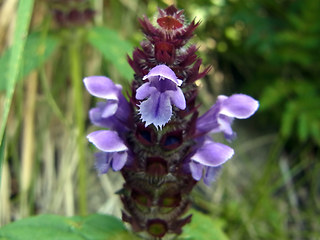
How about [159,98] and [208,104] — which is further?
[208,104]

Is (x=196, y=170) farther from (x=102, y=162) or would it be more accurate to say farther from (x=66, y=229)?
(x=66, y=229)

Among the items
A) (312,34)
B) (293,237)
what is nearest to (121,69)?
(312,34)

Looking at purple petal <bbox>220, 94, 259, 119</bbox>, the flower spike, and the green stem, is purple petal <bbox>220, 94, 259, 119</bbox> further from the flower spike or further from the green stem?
the green stem

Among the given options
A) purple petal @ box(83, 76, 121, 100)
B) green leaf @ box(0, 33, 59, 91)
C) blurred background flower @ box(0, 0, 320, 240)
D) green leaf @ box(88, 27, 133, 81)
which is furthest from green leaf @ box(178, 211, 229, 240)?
green leaf @ box(0, 33, 59, 91)

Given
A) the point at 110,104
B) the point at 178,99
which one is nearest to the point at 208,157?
the point at 178,99

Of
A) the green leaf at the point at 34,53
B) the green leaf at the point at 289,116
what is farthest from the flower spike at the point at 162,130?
the green leaf at the point at 289,116

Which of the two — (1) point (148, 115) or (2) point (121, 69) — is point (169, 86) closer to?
(1) point (148, 115)

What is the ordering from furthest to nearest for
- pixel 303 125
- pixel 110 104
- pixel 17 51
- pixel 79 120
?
pixel 303 125, pixel 79 120, pixel 17 51, pixel 110 104
